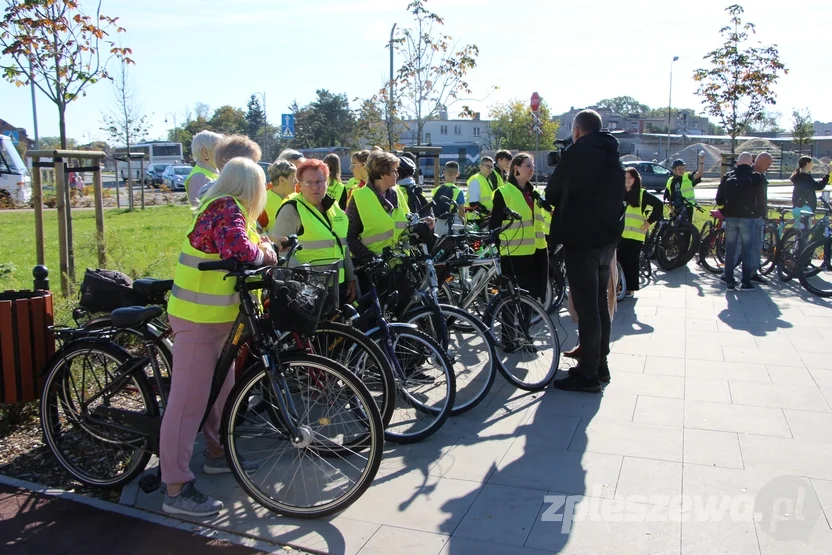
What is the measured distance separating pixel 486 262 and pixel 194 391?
2.78 meters

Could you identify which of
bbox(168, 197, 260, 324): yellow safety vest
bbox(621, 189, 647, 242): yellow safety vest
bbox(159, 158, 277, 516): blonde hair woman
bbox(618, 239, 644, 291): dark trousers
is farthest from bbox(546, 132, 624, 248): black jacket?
bbox(618, 239, 644, 291): dark trousers

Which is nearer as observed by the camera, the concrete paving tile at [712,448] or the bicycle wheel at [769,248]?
the concrete paving tile at [712,448]

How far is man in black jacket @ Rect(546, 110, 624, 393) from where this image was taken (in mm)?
5125

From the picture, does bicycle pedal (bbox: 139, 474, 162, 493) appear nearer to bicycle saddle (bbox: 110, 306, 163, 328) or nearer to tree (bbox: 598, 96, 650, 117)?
bicycle saddle (bbox: 110, 306, 163, 328)

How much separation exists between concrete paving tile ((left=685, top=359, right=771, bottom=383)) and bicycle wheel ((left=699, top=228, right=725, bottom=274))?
5.46 m

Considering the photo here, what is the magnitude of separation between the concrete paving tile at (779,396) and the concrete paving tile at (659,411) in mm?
468

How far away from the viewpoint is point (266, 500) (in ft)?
11.7

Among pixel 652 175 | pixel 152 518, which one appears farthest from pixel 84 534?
pixel 652 175

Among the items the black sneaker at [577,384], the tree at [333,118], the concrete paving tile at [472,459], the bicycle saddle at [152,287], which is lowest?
the concrete paving tile at [472,459]

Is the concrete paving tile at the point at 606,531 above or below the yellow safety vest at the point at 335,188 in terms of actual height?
below

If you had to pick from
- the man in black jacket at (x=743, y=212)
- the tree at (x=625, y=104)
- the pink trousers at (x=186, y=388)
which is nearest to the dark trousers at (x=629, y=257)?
the man in black jacket at (x=743, y=212)

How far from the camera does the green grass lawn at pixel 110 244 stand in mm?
8609

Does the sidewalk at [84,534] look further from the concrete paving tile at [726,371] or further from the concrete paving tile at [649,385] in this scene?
the concrete paving tile at [726,371]

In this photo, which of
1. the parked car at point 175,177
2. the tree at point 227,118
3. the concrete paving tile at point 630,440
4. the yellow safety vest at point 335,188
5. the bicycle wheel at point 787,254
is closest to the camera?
the concrete paving tile at point 630,440
